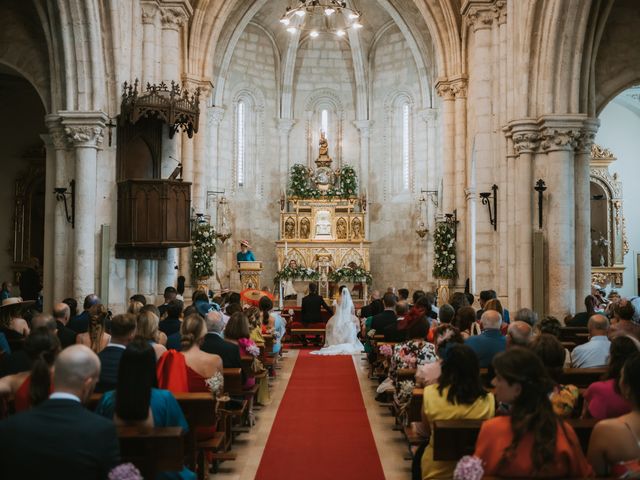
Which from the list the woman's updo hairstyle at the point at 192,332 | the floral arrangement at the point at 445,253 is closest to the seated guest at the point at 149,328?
the woman's updo hairstyle at the point at 192,332

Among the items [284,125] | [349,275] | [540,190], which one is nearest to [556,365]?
[540,190]

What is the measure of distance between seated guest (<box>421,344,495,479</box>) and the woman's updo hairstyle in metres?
2.44

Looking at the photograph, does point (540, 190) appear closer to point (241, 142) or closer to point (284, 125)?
point (284, 125)

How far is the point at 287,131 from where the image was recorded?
29.0 metres

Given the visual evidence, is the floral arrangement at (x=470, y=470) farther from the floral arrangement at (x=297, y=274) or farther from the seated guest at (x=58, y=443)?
the floral arrangement at (x=297, y=274)

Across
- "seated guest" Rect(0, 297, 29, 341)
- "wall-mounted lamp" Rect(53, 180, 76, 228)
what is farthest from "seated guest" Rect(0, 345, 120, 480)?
"wall-mounted lamp" Rect(53, 180, 76, 228)

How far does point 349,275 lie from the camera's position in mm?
25453

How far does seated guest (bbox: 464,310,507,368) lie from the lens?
7203 mm

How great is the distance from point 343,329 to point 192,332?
10.6 metres

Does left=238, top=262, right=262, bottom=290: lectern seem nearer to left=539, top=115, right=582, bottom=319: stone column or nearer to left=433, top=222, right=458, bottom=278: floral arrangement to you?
left=433, top=222, right=458, bottom=278: floral arrangement

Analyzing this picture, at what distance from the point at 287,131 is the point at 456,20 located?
9.28 m

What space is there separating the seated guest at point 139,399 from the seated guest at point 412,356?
340cm

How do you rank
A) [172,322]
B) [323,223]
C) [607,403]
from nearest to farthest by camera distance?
[607,403] < [172,322] < [323,223]

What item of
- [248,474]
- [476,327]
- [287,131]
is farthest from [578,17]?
[287,131]
